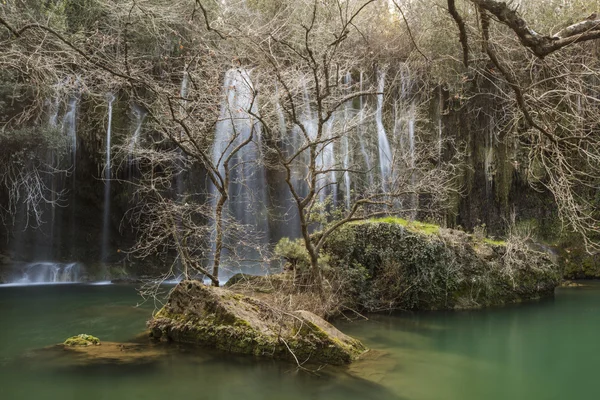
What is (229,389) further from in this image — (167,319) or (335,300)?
(335,300)

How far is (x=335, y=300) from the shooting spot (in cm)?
922

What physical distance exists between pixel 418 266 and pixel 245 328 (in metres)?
4.65

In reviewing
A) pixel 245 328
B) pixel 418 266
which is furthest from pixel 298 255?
pixel 245 328

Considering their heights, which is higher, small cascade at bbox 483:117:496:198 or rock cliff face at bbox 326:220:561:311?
small cascade at bbox 483:117:496:198

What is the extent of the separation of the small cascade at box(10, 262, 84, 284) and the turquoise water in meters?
5.59

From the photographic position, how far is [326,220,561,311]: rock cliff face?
10016 millimetres

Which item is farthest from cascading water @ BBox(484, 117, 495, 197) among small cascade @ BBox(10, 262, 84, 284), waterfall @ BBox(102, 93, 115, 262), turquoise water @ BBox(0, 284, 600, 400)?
small cascade @ BBox(10, 262, 84, 284)

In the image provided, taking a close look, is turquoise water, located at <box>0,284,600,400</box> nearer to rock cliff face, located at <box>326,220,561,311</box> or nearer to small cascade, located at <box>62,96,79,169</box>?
rock cliff face, located at <box>326,220,561,311</box>

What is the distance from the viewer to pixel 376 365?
20.4 feet

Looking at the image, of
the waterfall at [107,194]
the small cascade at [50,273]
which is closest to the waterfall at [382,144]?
the waterfall at [107,194]

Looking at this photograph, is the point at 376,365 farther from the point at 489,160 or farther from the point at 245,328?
the point at 489,160

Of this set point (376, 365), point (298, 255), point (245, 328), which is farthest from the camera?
point (298, 255)

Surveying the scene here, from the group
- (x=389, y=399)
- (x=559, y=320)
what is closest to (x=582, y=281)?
(x=559, y=320)

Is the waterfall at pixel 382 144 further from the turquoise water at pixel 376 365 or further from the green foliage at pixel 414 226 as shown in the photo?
the turquoise water at pixel 376 365
